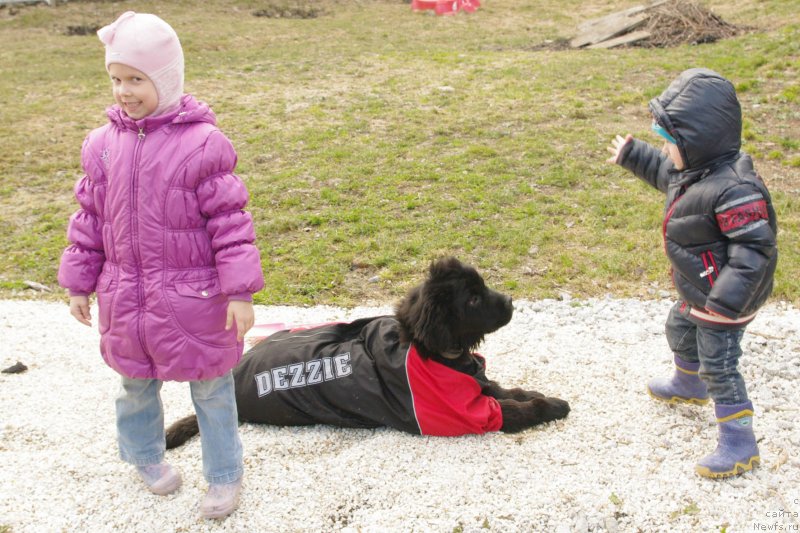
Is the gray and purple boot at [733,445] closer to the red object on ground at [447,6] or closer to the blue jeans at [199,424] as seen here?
the blue jeans at [199,424]

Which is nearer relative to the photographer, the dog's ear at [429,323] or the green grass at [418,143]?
the dog's ear at [429,323]

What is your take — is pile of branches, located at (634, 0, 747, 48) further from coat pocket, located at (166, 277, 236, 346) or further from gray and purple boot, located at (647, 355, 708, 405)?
coat pocket, located at (166, 277, 236, 346)

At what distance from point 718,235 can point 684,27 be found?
39.3 ft

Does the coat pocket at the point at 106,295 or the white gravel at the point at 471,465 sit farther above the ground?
the coat pocket at the point at 106,295

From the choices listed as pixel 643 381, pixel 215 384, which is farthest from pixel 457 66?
pixel 215 384

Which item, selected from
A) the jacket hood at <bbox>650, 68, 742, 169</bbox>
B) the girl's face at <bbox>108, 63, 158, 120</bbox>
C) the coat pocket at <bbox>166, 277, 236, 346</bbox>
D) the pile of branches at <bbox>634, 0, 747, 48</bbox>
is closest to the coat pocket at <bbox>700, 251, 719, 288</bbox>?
the jacket hood at <bbox>650, 68, 742, 169</bbox>

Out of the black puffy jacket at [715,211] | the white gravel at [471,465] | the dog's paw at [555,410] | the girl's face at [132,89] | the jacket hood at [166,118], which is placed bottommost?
the white gravel at [471,465]

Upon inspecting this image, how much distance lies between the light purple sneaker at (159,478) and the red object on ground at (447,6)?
17.5 metres

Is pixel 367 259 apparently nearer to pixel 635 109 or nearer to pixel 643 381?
pixel 643 381

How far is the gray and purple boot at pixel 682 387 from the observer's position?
14.2ft

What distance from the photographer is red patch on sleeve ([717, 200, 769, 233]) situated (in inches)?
137

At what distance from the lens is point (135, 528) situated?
12.1ft

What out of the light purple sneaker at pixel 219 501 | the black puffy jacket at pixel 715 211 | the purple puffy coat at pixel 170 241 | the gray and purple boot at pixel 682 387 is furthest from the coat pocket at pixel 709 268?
the light purple sneaker at pixel 219 501

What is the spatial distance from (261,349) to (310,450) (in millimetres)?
698
